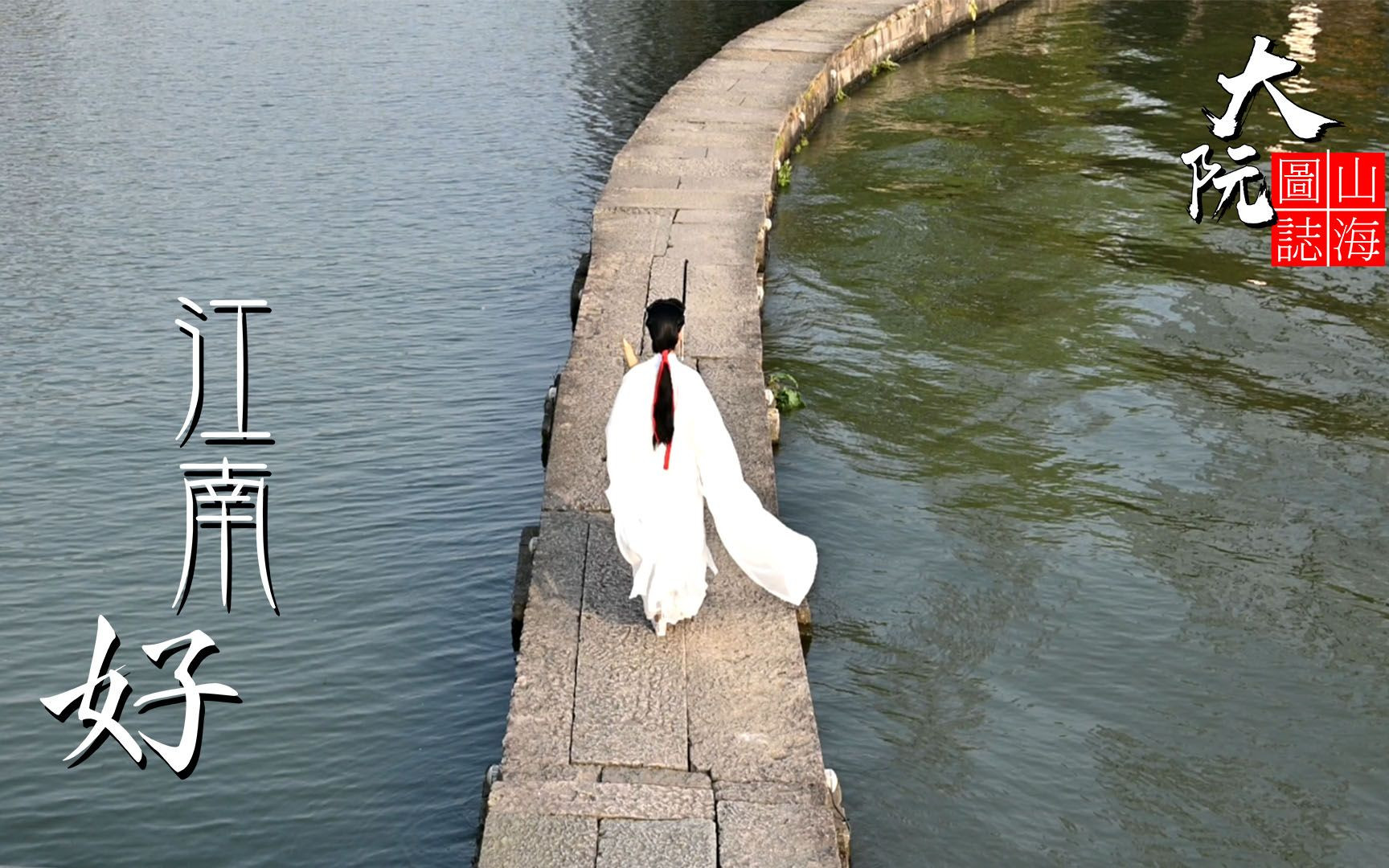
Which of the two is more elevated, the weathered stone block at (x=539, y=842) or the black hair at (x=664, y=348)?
the black hair at (x=664, y=348)

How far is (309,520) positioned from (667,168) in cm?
545

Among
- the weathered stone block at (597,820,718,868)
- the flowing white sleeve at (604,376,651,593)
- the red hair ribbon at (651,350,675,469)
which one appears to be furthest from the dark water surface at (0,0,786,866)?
the red hair ribbon at (651,350,675,469)

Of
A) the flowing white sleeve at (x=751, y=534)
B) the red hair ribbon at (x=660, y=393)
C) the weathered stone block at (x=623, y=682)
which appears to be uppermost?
the red hair ribbon at (x=660, y=393)

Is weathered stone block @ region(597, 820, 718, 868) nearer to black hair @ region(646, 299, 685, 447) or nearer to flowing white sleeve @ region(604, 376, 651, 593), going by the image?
flowing white sleeve @ region(604, 376, 651, 593)

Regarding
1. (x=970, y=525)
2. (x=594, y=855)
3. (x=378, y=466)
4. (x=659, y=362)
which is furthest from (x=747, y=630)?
(x=378, y=466)

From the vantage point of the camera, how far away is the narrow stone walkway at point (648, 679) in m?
5.87

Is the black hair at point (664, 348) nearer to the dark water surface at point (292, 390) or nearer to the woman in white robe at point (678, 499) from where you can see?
the woman in white robe at point (678, 499)

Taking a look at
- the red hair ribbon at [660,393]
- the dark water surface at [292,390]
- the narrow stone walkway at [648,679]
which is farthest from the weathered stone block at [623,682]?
the dark water surface at [292,390]

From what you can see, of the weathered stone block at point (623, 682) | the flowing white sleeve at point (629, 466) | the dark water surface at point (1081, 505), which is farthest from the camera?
the dark water surface at point (1081, 505)

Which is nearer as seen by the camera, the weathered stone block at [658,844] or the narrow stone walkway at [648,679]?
the weathered stone block at [658,844]

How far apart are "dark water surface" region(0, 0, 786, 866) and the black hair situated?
1.52 meters

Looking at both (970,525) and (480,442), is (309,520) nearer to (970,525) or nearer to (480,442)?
(480,442)

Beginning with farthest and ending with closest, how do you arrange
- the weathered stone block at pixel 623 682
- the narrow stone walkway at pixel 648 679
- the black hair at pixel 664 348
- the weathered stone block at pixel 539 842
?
the black hair at pixel 664 348, the weathered stone block at pixel 623 682, the narrow stone walkway at pixel 648 679, the weathered stone block at pixel 539 842

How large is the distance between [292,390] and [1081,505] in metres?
4.64
